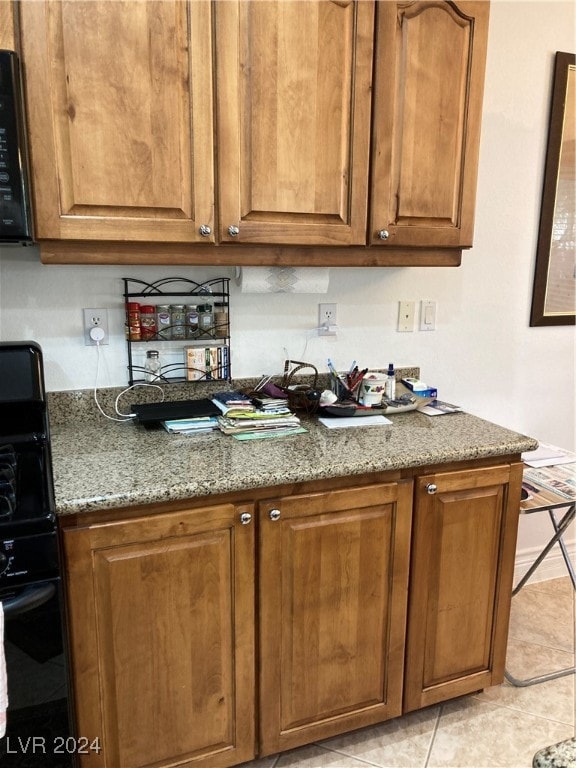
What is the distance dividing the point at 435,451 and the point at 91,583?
2.94 feet

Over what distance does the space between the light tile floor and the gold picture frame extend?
4.42 ft

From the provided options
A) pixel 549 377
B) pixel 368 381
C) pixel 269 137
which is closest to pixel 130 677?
pixel 368 381

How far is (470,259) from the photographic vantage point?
85.6 inches

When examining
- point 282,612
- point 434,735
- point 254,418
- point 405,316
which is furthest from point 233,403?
point 434,735

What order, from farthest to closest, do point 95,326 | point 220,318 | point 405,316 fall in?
point 405,316
point 220,318
point 95,326

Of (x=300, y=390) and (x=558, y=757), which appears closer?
(x=558, y=757)

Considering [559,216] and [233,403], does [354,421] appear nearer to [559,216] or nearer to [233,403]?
[233,403]

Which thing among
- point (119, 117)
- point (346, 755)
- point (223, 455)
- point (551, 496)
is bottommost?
point (346, 755)

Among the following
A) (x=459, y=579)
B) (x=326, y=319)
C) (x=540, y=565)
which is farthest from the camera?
(x=540, y=565)

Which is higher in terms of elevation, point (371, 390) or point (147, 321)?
point (147, 321)

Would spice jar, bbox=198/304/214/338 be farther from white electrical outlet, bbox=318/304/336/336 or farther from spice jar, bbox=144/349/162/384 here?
white electrical outlet, bbox=318/304/336/336

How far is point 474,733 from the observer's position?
1717 millimetres

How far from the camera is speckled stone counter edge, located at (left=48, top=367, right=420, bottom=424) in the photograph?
1713mm

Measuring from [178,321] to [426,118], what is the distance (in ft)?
3.11
